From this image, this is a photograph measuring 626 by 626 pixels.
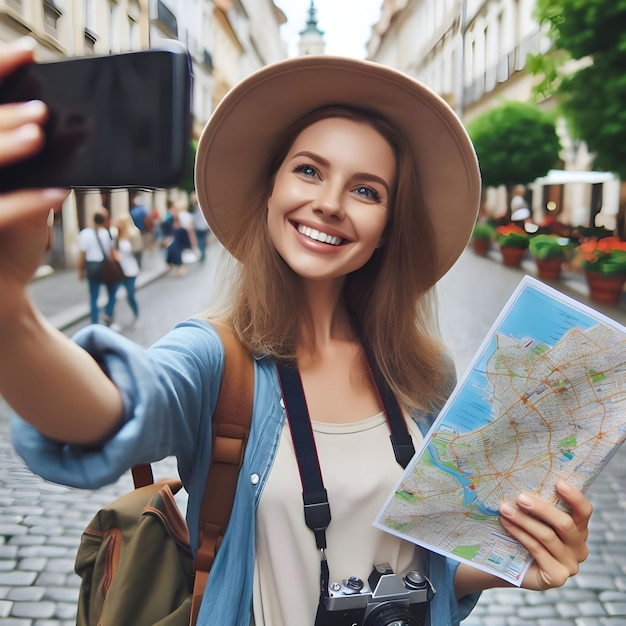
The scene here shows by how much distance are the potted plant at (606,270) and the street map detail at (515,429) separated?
23.4ft

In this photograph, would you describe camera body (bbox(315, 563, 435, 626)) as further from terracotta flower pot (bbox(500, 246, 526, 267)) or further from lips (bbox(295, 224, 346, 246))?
terracotta flower pot (bbox(500, 246, 526, 267))

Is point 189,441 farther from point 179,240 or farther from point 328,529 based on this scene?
point 179,240

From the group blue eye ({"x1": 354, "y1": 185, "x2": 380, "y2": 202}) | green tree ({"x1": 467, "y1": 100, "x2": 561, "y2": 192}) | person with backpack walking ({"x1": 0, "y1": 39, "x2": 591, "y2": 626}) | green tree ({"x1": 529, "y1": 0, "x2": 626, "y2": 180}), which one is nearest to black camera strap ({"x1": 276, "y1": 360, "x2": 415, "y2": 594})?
person with backpack walking ({"x1": 0, "y1": 39, "x2": 591, "y2": 626})

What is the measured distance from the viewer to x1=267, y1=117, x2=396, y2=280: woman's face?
1.06 meters

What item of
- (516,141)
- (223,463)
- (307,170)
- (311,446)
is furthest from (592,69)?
(223,463)

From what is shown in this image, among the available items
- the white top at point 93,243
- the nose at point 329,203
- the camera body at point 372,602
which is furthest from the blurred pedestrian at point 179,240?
the camera body at point 372,602

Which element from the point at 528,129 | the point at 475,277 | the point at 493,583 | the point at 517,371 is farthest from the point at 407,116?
the point at 528,129

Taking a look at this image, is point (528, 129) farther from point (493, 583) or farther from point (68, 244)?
point (493, 583)

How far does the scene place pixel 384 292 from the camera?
49.3 inches

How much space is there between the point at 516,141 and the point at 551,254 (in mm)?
4444

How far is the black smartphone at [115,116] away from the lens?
44 centimetres

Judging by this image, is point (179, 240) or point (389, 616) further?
point (179, 240)

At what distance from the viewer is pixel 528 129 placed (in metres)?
12.8

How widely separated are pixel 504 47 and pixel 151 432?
392 inches
